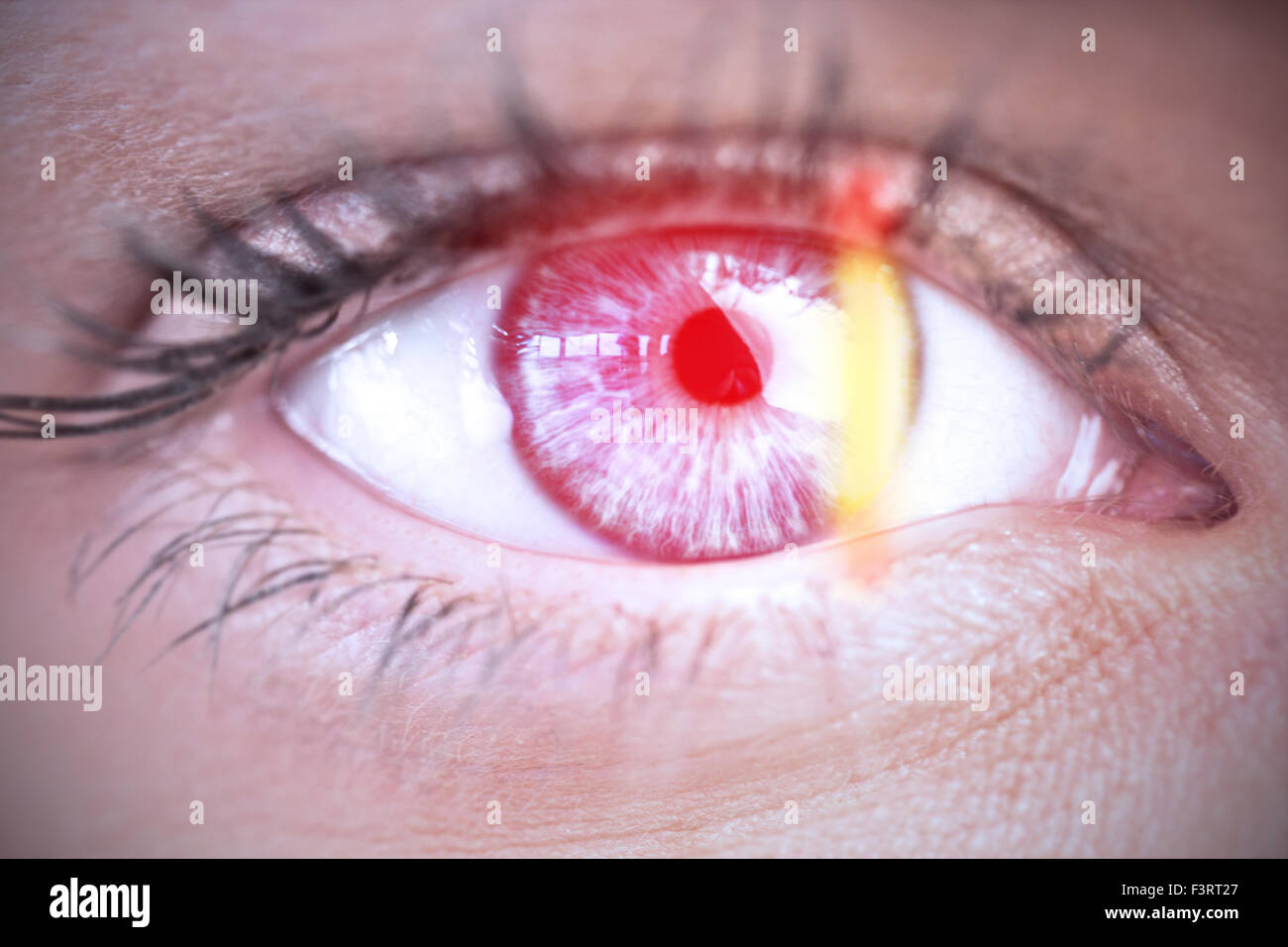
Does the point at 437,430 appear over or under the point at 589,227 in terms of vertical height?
under

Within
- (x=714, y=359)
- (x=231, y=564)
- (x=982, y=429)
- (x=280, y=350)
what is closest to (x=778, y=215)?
(x=714, y=359)

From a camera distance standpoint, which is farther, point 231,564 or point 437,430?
point 437,430

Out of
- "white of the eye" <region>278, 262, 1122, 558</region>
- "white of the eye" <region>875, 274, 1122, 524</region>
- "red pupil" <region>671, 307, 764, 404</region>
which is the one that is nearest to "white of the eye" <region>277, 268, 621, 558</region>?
"white of the eye" <region>278, 262, 1122, 558</region>

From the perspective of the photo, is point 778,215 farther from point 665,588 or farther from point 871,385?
point 665,588

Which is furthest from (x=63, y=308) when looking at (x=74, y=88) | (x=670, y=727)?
(x=670, y=727)

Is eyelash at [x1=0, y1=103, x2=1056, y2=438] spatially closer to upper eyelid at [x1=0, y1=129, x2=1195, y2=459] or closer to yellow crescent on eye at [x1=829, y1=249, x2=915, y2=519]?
upper eyelid at [x1=0, y1=129, x2=1195, y2=459]

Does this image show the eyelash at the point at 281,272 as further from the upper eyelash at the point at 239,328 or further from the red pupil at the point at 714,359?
the red pupil at the point at 714,359
